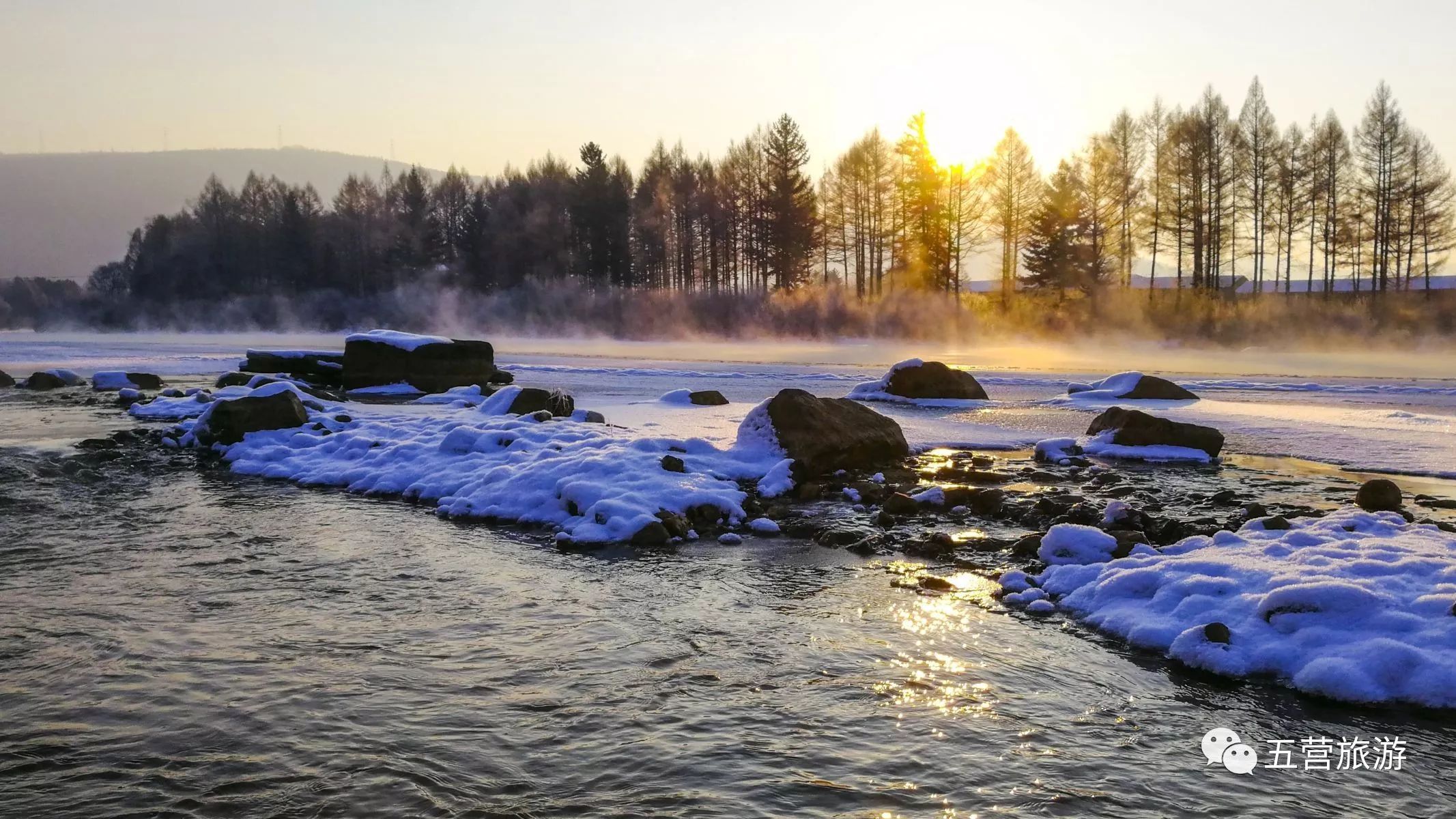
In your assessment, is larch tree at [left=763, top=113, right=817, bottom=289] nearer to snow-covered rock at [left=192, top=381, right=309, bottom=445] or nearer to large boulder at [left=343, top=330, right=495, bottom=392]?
large boulder at [left=343, top=330, right=495, bottom=392]

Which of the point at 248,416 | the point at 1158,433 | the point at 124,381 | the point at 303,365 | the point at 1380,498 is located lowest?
the point at 1380,498

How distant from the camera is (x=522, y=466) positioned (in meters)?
11.1

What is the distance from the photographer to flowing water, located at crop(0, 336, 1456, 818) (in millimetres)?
4141

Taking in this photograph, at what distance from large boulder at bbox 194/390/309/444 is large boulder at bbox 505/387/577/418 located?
3.14 metres

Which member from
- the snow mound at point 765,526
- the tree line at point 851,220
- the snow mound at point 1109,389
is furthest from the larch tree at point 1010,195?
the snow mound at point 765,526

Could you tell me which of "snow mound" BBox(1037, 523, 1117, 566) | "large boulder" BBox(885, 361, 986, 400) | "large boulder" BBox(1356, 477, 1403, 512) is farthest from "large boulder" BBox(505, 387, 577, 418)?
"large boulder" BBox(1356, 477, 1403, 512)

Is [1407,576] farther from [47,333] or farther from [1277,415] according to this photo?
[47,333]

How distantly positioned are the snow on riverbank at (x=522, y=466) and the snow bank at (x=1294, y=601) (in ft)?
11.9

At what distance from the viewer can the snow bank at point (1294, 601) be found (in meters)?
5.34

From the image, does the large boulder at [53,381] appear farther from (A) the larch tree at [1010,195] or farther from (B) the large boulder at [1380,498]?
(A) the larch tree at [1010,195]

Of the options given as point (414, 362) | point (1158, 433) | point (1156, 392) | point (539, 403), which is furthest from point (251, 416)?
point (1156, 392)

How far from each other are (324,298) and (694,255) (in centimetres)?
2757

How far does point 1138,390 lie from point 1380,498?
13909mm

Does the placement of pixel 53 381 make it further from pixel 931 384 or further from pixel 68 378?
pixel 931 384
